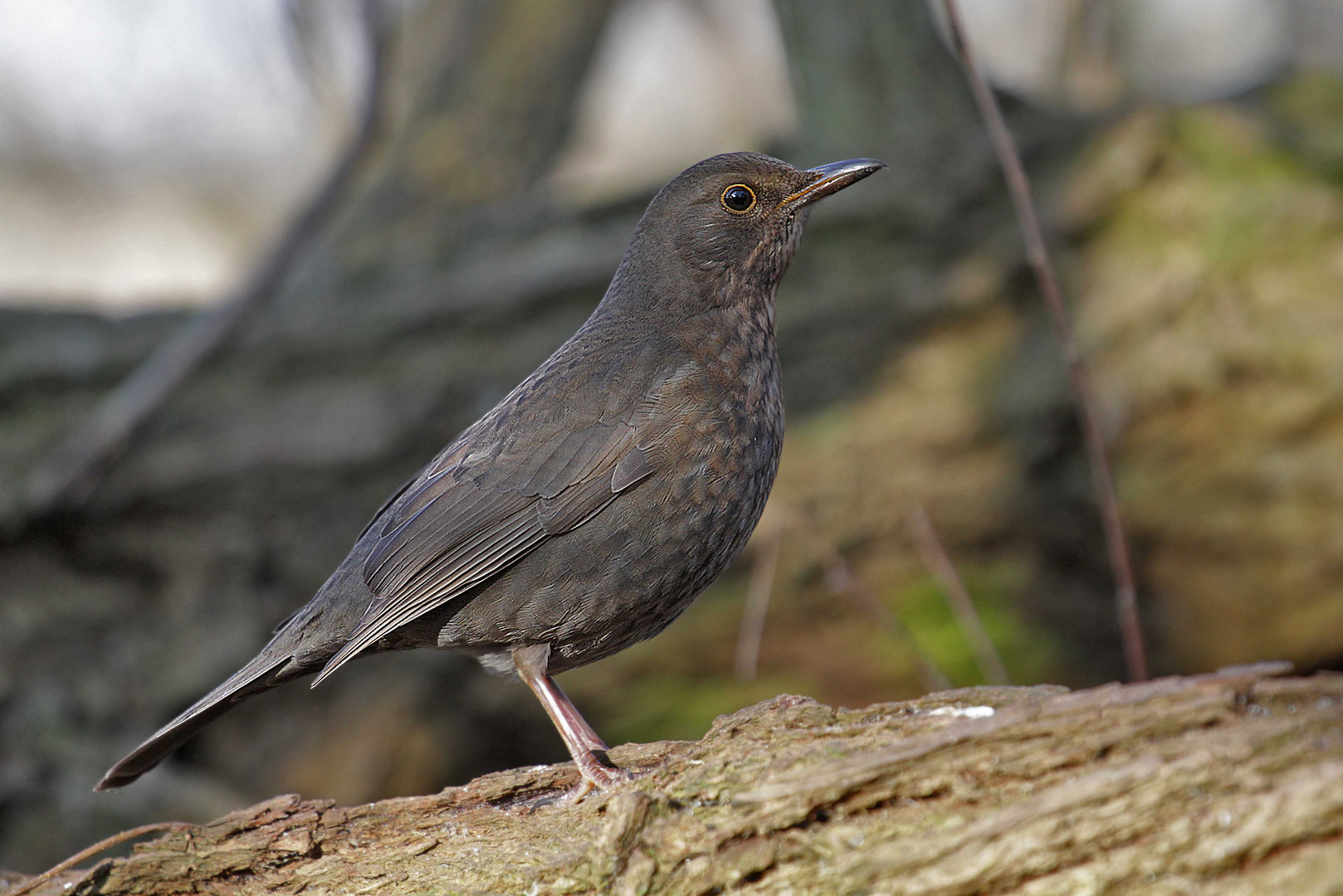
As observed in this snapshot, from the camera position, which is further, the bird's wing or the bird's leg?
the bird's wing

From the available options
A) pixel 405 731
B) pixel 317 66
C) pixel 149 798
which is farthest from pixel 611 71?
pixel 149 798

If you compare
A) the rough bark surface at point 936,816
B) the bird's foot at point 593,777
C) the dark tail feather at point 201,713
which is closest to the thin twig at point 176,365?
the dark tail feather at point 201,713

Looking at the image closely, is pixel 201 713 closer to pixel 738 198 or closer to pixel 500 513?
pixel 500 513

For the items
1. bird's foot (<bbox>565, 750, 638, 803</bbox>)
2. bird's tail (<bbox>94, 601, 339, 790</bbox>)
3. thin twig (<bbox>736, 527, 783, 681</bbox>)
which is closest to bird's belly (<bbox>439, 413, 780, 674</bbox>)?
bird's foot (<bbox>565, 750, 638, 803</bbox>)

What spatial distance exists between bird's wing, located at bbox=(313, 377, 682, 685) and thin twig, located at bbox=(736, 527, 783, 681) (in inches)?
70.6

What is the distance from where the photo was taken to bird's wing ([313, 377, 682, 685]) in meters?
3.54

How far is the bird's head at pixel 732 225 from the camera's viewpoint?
13.4 feet

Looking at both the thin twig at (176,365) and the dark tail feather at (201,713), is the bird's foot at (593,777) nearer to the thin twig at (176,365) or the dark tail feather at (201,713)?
the dark tail feather at (201,713)

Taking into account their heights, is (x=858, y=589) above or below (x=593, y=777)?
above

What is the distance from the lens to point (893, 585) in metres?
6.47

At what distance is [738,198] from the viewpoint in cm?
411

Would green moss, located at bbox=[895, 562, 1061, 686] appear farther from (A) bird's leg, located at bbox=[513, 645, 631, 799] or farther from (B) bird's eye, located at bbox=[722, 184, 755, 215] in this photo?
(A) bird's leg, located at bbox=[513, 645, 631, 799]

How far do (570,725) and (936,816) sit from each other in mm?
1327

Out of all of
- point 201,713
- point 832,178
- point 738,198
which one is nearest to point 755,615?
point 738,198
